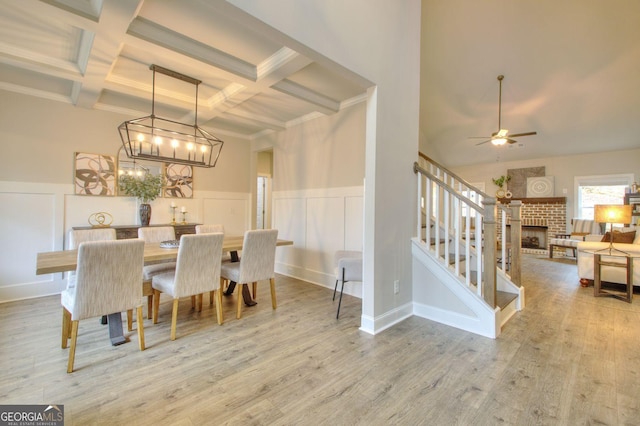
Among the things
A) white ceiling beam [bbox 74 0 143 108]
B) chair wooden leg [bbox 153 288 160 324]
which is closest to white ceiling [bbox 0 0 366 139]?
white ceiling beam [bbox 74 0 143 108]

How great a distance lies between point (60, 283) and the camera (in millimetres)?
3764

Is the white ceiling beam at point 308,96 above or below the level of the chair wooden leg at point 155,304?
above

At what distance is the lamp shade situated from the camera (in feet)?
12.2

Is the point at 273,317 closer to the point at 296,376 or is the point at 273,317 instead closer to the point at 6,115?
the point at 296,376

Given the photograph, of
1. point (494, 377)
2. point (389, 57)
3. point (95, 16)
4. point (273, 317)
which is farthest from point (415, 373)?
point (95, 16)

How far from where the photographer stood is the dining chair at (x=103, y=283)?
199 cm

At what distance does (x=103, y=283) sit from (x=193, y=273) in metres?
0.67

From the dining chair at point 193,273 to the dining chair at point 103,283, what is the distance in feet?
0.97

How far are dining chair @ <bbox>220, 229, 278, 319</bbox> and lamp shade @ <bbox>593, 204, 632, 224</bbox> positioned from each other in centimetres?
449

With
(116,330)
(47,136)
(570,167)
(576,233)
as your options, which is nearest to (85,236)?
(116,330)

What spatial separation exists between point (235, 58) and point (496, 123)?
6101 mm

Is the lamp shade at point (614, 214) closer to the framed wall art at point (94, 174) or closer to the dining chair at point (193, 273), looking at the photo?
the dining chair at point (193, 273)

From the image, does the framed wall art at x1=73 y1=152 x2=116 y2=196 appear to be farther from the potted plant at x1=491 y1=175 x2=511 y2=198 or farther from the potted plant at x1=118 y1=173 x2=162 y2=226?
the potted plant at x1=491 y1=175 x2=511 y2=198

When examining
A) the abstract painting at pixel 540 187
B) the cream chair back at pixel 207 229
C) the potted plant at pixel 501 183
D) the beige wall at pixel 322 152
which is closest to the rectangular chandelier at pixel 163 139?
the cream chair back at pixel 207 229
